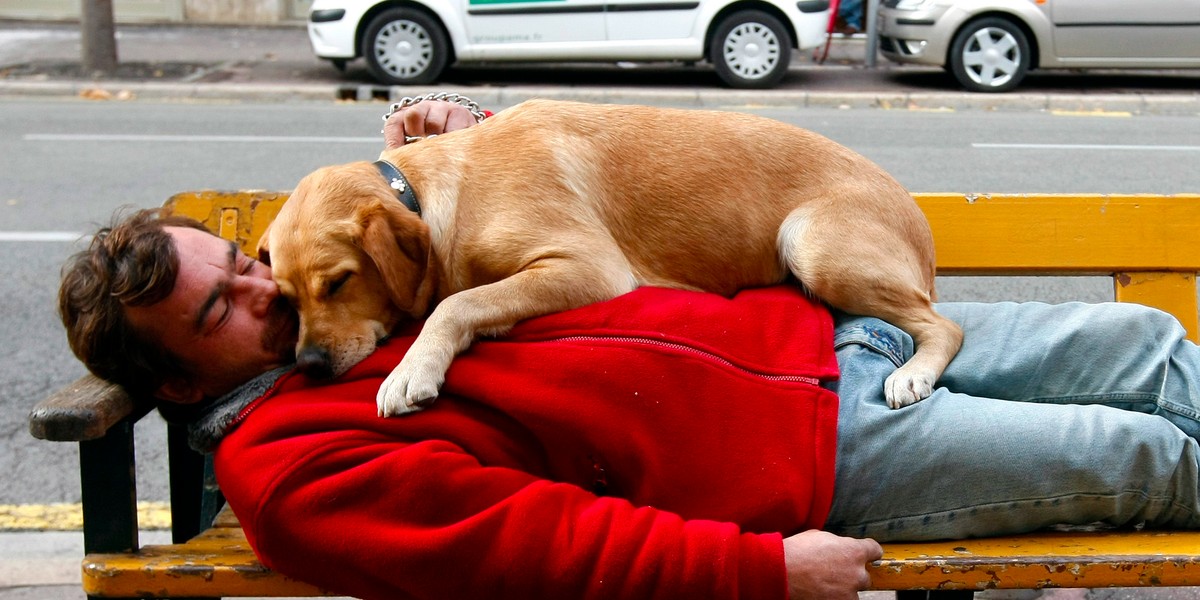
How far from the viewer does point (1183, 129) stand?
10227 mm

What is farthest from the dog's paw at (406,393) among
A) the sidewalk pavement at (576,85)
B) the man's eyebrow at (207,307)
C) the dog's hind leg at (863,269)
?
the sidewalk pavement at (576,85)

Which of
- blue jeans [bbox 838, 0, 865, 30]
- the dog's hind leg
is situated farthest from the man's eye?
blue jeans [bbox 838, 0, 865, 30]

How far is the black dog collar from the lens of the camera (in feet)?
8.80

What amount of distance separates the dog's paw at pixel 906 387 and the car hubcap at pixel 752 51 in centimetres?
1006

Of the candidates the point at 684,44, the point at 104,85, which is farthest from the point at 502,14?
the point at 104,85

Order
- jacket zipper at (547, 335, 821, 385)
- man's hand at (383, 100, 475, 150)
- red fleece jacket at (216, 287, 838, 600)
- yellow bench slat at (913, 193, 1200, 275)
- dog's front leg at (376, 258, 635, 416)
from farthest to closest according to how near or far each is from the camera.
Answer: man's hand at (383, 100, 475, 150), yellow bench slat at (913, 193, 1200, 275), jacket zipper at (547, 335, 821, 385), dog's front leg at (376, 258, 635, 416), red fleece jacket at (216, 287, 838, 600)

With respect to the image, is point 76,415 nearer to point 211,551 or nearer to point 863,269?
point 211,551

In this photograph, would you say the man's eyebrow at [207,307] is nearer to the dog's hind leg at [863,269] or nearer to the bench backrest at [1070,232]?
the bench backrest at [1070,232]

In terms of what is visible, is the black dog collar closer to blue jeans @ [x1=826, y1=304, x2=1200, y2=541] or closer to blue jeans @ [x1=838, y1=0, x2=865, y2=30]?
blue jeans @ [x1=826, y1=304, x2=1200, y2=541]

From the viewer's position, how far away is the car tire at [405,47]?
12000 mm

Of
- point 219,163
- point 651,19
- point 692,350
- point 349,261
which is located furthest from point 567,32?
point 692,350

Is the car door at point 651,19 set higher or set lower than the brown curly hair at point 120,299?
higher

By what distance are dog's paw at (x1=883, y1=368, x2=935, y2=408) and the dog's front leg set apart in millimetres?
691

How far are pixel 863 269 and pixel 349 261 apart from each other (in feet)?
4.10
